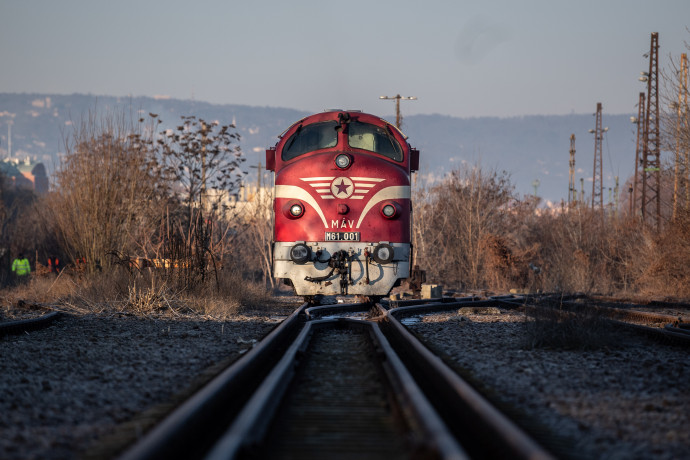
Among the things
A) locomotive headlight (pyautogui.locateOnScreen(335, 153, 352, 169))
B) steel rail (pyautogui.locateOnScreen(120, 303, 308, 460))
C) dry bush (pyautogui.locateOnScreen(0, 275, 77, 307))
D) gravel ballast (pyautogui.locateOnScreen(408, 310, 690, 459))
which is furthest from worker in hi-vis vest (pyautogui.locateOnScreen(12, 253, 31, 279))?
steel rail (pyautogui.locateOnScreen(120, 303, 308, 460))

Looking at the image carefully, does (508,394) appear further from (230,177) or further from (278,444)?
(230,177)

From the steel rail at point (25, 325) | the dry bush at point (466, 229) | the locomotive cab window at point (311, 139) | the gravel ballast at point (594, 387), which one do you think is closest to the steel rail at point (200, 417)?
the gravel ballast at point (594, 387)

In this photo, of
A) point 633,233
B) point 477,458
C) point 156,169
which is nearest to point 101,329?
point 477,458

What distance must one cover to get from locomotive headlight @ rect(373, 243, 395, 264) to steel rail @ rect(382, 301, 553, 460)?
18.1 ft

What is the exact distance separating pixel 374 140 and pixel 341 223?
1757 millimetres

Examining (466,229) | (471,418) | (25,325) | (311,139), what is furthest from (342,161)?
(466,229)

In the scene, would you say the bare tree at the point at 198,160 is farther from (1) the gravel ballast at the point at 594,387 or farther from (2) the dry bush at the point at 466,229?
(1) the gravel ballast at the point at 594,387

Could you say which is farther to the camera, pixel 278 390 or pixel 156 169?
pixel 156 169

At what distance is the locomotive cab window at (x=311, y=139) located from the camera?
13.1m

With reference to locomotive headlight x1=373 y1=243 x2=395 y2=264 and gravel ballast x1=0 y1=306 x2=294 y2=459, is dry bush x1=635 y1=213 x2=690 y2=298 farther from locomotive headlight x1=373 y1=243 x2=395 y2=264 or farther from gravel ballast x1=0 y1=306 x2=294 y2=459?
gravel ballast x1=0 y1=306 x2=294 y2=459

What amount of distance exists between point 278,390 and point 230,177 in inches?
814

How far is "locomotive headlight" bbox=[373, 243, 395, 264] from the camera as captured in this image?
12.6 m

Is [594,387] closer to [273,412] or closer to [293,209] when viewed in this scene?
[273,412]

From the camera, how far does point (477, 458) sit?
367 centimetres
